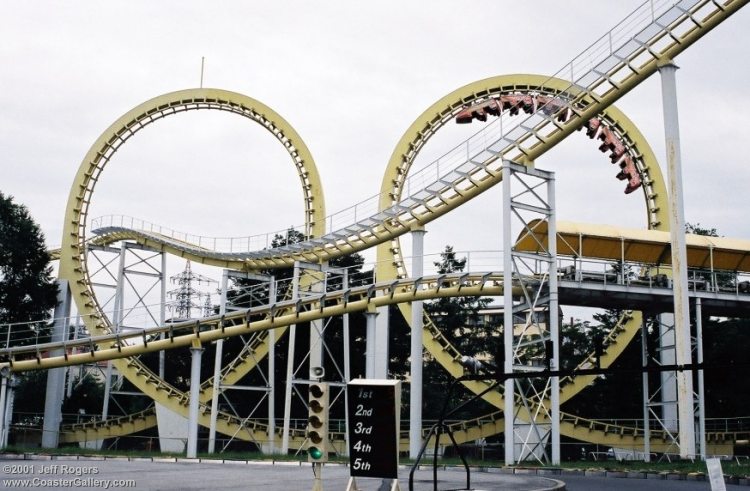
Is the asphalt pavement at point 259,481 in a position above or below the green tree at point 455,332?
below

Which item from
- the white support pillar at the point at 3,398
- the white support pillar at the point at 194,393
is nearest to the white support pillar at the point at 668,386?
the white support pillar at the point at 194,393

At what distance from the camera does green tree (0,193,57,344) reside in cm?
4428

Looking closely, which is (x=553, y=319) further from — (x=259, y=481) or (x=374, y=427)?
(x=374, y=427)

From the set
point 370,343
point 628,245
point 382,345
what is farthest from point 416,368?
point 628,245

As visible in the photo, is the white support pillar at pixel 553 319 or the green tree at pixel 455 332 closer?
the white support pillar at pixel 553 319

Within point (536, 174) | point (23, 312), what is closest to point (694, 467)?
point (536, 174)

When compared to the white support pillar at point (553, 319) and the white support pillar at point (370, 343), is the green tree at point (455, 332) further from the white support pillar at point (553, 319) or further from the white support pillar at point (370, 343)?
the white support pillar at point (553, 319)

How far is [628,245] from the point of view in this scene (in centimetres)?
3003

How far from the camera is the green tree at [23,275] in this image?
4428cm

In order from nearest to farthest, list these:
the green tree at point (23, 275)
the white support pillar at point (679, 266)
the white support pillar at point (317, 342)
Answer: the white support pillar at point (679, 266), the white support pillar at point (317, 342), the green tree at point (23, 275)

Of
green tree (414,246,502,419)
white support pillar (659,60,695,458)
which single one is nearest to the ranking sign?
white support pillar (659,60,695,458)

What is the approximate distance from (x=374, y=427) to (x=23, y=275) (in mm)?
38962

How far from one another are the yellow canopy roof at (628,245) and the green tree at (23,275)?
25.6 meters

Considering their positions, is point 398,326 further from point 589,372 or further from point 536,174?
point 589,372
